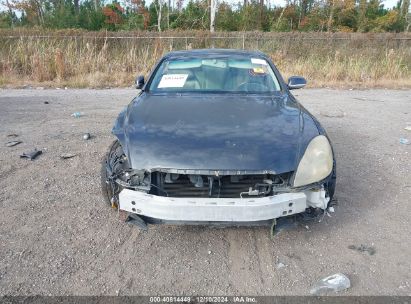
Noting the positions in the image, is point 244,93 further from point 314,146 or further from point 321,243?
point 321,243

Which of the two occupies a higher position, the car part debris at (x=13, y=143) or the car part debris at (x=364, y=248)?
the car part debris at (x=13, y=143)

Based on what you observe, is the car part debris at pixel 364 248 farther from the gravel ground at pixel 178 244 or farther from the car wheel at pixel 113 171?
the car wheel at pixel 113 171

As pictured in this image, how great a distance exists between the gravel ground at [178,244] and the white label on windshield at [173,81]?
1341 millimetres

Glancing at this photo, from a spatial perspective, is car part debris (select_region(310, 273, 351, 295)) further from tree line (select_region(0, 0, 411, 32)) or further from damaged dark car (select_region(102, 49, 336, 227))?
tree line (select_region(0, 0, 411, 32))

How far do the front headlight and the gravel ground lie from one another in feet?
2.09

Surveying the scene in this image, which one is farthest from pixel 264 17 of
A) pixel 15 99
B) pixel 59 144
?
pixel 59 144

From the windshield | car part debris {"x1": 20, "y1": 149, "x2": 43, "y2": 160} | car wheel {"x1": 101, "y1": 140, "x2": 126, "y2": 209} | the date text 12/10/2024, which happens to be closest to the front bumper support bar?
car wheel {"x1": 101, "y1": 140, "x2": 126, "y2": 209}

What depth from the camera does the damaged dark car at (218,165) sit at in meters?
2.32

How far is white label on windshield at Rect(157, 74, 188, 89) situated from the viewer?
3.71m

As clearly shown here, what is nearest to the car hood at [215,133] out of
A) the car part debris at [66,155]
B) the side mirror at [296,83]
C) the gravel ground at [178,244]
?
the gravel ground at [178,244]

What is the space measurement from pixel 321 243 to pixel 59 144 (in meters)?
3.93

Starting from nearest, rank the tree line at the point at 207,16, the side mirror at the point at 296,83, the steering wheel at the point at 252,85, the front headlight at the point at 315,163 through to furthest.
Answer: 1. the front headlight at the point at 315,163
2. the steering wheel at the point at 252,85
3. the side mirror at the point at 296,83
4. the tree line at the point at 207,16

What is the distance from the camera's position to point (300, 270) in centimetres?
249

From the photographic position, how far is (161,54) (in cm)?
1352
